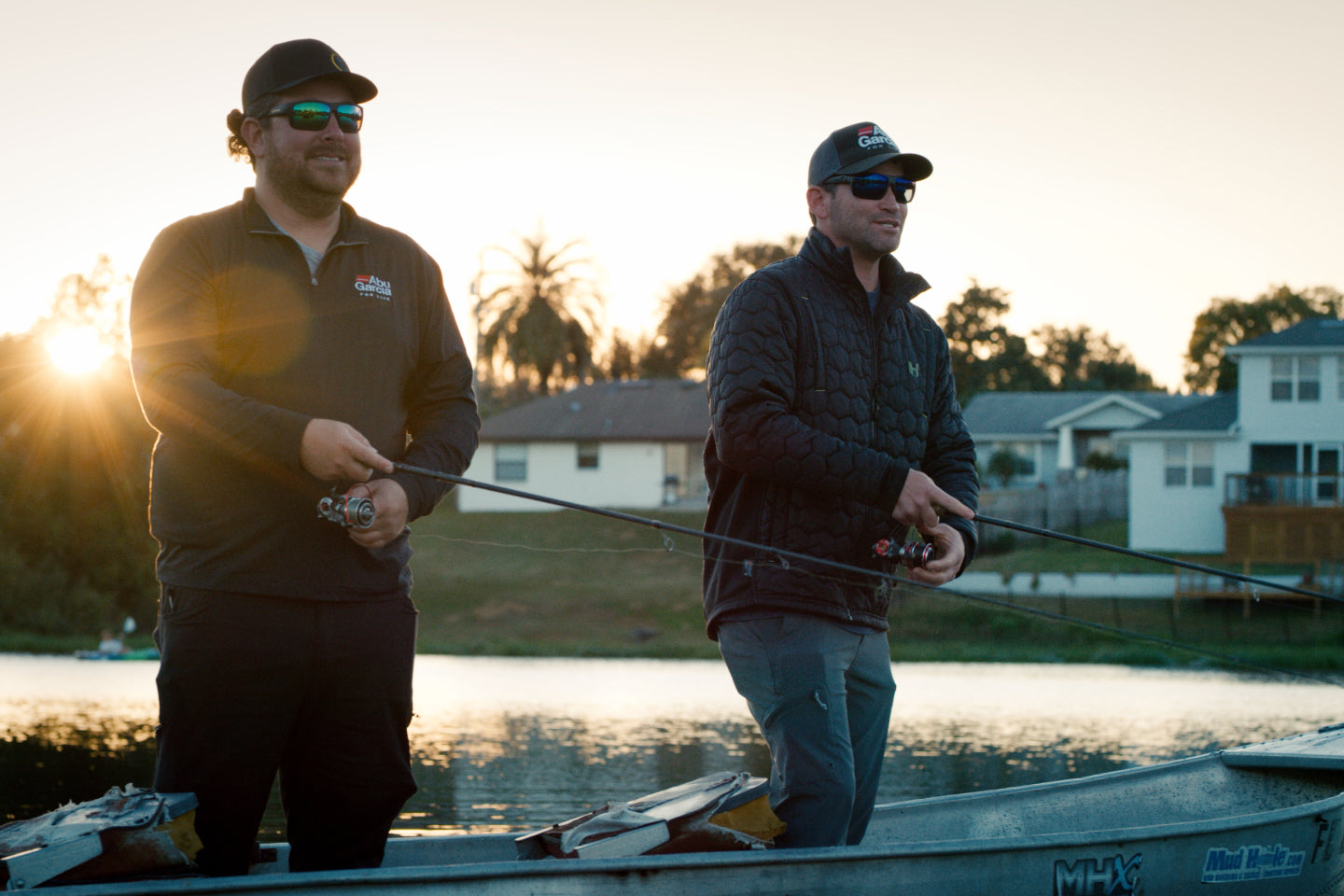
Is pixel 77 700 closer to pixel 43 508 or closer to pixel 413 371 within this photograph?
pixel 413 371

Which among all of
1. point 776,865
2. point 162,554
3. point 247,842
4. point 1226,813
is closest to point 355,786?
point 247,842

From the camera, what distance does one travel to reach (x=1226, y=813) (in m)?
6.09

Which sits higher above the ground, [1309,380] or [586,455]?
[1309,380]

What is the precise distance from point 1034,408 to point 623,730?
49.0 metres

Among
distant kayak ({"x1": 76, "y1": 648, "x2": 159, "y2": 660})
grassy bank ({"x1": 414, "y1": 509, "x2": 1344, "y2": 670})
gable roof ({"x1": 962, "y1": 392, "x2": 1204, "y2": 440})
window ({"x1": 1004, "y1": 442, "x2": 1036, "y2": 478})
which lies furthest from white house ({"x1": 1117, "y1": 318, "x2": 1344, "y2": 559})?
distant kayak ({"x1": 76, "y1": 648, "x2": 159, "y2": 660})

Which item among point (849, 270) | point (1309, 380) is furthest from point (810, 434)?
point (1309, 380)

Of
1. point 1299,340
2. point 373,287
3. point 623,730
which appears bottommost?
point 623,730

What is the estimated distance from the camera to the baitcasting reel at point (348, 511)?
3207 mm

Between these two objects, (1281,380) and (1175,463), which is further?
(1175,463)

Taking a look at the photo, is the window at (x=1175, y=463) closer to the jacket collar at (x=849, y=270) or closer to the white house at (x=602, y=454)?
the white house at (x=602, y=454)

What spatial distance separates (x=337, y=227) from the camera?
355 cm

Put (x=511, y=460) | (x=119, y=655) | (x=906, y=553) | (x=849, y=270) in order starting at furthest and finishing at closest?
(x=511, y=460), (x=119, y=655), (x=849, y=270), (x=906, y=553)

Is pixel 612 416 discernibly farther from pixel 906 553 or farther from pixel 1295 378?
pixel 906 553

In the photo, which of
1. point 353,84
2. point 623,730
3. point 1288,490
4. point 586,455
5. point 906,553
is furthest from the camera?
point 586,455
